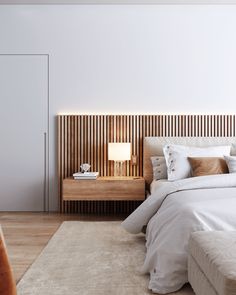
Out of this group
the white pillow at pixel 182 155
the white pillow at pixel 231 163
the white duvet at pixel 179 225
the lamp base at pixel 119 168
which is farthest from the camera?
the lamp base at pixel 119 168

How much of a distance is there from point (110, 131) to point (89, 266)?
2469 mm

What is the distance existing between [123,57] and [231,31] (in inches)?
57.6

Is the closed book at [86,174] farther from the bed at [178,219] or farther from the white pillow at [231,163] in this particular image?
the white pillow at [231,163]

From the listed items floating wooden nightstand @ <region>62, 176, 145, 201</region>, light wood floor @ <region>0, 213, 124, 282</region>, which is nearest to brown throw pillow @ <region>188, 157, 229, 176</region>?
floating wooden nightstand @ <region>62, 176, 145, 201</region>

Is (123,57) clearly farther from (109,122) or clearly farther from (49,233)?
(49,233)

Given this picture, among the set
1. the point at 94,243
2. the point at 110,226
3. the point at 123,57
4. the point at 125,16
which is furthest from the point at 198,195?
the point at 125,16

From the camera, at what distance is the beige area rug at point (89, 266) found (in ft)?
8.06

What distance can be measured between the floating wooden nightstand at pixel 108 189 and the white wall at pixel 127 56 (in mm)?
642

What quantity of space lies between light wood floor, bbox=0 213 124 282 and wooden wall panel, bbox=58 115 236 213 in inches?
15.5

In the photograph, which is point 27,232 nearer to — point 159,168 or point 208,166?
point 159,168

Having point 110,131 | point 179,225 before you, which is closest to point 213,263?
point 179,225

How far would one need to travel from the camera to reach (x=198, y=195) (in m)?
2.97

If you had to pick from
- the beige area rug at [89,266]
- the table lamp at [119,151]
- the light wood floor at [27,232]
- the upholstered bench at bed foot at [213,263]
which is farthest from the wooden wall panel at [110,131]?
the upholstered bench at bed foot at [213,263]

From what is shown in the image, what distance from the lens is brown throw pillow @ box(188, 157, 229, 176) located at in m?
4.29
